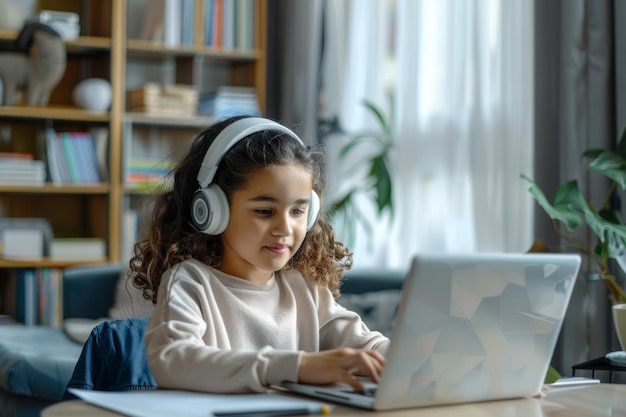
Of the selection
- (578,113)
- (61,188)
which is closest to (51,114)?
(61,188)

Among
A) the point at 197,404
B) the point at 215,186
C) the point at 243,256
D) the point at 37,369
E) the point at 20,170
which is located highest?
the point at 20,170

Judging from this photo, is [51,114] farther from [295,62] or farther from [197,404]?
[197,404]

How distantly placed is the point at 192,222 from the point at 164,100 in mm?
2863

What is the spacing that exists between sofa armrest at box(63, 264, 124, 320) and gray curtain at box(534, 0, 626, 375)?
1.59 meters

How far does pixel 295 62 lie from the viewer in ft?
14.4

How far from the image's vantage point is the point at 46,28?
402 centimetres

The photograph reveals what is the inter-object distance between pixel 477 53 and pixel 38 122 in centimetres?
204

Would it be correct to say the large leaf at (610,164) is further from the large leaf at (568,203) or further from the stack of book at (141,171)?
the stack of book at (141,171)

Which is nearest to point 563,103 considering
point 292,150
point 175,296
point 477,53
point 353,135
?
point 477,53

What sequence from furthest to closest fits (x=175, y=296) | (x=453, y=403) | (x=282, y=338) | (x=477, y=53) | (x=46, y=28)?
(x=46, y=28)
(x=477, y=53)
(x=282, y=338)
(x=175, y=296)
(x=453, y=403)

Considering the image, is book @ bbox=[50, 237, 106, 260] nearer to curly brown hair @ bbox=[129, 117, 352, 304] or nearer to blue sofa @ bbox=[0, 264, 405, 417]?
blue sofa @ bbox=[0, 264, 405, 417]

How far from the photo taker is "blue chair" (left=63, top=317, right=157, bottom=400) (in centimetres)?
163

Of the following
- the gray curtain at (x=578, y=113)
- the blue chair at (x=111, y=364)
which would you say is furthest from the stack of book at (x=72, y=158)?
the blue chair at (x=111, y=364)

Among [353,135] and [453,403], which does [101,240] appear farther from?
[453,403]
